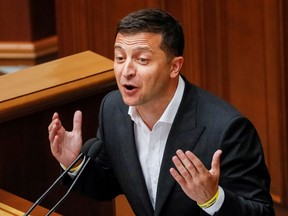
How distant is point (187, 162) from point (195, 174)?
25mm

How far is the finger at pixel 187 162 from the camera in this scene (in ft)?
4.52

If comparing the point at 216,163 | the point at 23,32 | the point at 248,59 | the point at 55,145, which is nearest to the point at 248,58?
the point at 248,59

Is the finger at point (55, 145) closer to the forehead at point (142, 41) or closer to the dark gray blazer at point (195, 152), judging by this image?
the dark gray blazer at point (195, 152)

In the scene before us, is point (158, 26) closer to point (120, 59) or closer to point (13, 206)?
point (120, 59)

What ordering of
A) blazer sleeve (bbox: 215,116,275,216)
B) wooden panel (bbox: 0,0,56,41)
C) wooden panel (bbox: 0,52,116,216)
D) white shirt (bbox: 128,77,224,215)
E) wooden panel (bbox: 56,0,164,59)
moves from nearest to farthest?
blazer sleeve (bbox: 215,116,275,216) < white shirt (bbox: 128,77,224,215) < wooden panel (bbox: 0,52,116,216) < wooden panel (bbox: 56,0,164,59) < wooden panel (bbox: 0,0,56,41)

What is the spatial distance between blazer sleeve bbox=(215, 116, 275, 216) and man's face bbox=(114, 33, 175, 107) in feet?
0.50

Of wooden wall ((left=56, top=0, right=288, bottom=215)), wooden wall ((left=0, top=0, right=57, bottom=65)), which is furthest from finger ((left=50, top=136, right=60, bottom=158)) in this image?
wooden wall ((left=0, top=0, right=57, bottom=65))

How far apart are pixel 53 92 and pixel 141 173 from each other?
38 centimetres

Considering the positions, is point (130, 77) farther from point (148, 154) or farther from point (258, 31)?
point (258, 31)

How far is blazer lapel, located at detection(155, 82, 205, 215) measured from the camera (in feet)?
5.24

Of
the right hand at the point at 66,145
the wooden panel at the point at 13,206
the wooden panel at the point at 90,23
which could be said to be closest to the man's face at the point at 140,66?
the right hand at the point at 66,145

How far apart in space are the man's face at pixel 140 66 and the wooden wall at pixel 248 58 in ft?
2.76

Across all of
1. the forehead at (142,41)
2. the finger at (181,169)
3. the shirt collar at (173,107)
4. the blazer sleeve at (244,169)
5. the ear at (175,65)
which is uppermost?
the forehead at (142,41)

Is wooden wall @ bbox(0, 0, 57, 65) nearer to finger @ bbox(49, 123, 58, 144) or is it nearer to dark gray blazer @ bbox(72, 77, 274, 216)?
dark gray blazer @ bbox(72, 77, 274, 216)
